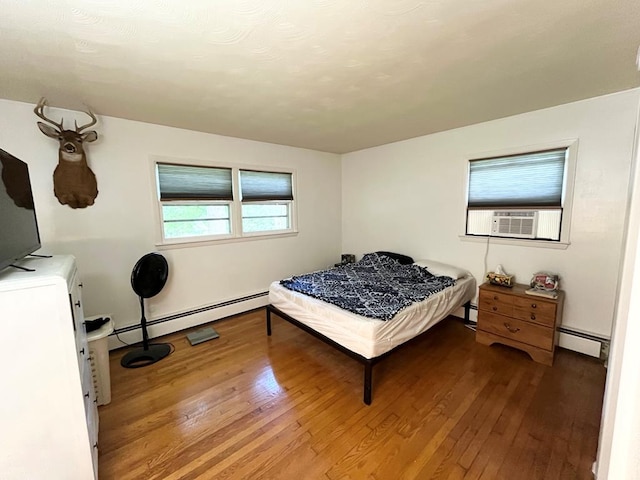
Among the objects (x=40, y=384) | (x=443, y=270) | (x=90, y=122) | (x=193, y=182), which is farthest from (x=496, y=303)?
(x=90, y=122)

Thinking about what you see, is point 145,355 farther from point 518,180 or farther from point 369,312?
point 518,180

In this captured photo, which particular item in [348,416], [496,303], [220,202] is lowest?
[348,416]

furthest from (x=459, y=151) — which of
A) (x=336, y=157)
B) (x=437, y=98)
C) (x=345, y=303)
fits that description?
(x=345, y=303)

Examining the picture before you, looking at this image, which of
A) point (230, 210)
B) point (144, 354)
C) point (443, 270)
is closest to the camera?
point (144, 354)

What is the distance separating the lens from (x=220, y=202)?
3.48 metres

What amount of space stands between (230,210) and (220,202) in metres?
0.18

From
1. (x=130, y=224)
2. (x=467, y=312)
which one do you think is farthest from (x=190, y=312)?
(x=467, y=312)

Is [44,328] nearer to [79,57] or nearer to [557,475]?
[79,57]

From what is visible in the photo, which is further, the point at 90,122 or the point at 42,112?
the point at 90,122

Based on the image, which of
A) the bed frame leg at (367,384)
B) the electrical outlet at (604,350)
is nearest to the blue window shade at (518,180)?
the electrical outlet at (604,350)

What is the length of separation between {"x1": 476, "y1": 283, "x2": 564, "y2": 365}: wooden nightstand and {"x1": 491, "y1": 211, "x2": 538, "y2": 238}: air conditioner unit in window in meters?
0.57

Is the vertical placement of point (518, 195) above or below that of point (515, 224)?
above

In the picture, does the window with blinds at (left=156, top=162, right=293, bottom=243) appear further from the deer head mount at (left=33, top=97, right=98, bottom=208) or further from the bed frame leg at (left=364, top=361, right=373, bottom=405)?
the bed frame leg at (left=364, top=361, right=373, bottom=405)

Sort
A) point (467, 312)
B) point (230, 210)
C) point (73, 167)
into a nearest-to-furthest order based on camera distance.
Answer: point (73, 167) → point (467, 312) → point (230, 210)
